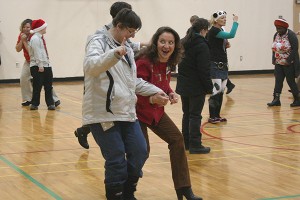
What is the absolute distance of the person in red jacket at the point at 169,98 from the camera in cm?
521

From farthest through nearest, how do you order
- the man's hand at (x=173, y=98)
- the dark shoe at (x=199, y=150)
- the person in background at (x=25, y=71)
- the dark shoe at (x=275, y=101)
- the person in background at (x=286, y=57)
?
1. the person in background at (x=25, y=71)
2. the dark shoe at (x=275, y=101)
3. the person in background at (x=286, y=57)
4. the dark shoe at (x=199, y=150)
5. the man's hand at (x=173, y=98)

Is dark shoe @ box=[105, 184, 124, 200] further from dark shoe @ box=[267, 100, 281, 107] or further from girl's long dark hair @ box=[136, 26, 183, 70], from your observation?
dark shoe @ box=[267, 100, 281, 107]

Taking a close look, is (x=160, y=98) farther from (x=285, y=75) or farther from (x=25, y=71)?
(x=25, y=71)

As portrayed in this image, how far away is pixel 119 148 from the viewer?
4535mm

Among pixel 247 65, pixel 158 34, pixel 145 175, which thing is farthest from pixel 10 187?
pixel 247 65

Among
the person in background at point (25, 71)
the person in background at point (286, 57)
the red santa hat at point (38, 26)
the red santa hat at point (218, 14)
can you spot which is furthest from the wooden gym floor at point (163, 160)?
the red santa hat at point (218, 14)

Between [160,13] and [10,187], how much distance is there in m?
15.3

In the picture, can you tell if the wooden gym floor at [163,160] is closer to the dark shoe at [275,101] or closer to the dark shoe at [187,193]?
the dark shoe at [187,193]

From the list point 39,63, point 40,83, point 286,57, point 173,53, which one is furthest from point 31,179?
point 286,57

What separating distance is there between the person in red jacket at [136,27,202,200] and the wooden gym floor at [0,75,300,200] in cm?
39

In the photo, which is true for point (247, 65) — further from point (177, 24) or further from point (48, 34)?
point (48, 34)

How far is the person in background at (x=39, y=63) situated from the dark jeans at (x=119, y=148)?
7583 mm

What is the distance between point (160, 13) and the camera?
20.6m

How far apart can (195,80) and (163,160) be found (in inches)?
42.5
